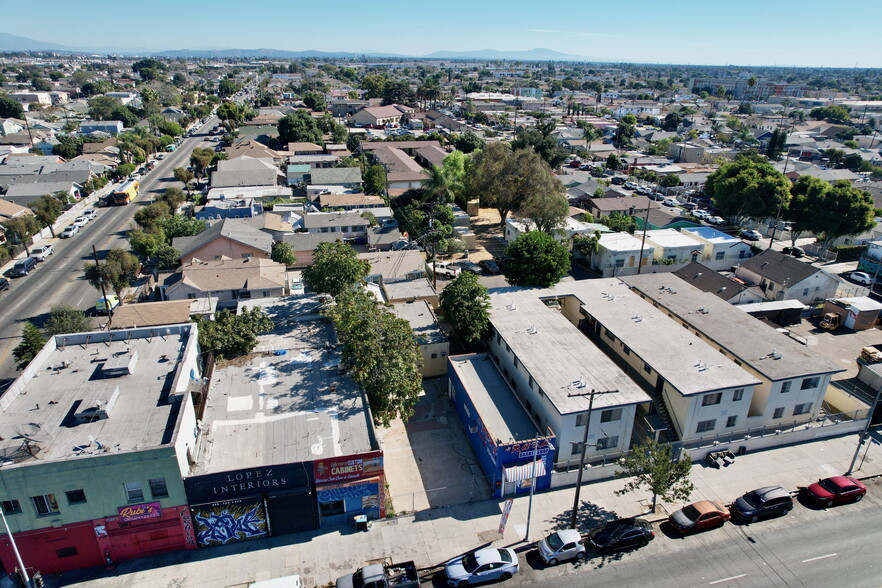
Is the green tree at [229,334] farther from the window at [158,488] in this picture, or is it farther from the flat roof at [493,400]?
the flat roof at [493,400]

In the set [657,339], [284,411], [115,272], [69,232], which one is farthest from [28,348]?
[657,339]

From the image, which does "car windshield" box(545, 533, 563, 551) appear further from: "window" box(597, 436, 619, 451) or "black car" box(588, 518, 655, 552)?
"window" box(597, 436, 619, 451)

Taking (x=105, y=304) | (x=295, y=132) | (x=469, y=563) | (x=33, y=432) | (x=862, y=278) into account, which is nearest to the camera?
(x=469, y=563)

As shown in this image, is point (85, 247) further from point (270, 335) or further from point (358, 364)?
point (358, 364)

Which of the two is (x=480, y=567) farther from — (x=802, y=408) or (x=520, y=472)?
(x=802, y=408)

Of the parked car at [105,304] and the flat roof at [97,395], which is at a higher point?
the flat roof at [97,395]

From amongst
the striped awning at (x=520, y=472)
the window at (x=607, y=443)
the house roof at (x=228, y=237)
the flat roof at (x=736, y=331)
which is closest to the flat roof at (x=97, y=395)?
the striped awning at (x=520, y=472)
